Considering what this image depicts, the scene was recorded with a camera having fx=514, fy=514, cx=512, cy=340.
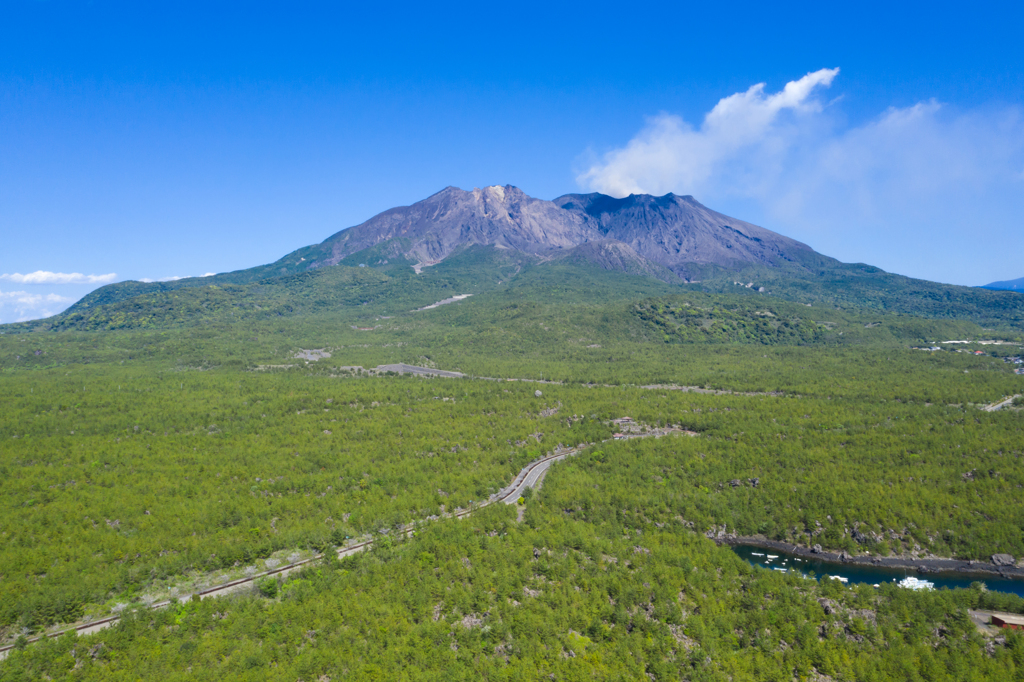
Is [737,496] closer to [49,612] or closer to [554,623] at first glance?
[554,623]

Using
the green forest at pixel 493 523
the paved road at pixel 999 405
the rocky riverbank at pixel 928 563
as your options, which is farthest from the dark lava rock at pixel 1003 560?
the paved road at pixel 999 405

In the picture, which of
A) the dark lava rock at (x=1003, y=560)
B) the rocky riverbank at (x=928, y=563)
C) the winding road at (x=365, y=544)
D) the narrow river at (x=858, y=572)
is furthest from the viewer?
the dark lava rock at (x=1003, y=560)

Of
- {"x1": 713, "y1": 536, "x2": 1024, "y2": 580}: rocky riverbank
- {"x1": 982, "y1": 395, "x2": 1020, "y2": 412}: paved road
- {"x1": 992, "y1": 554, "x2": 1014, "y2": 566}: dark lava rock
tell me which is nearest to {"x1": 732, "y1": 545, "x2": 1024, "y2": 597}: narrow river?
{"x1": 713, "y1": 536, "x2": 1024, "y2": 580}: rocky riverbank

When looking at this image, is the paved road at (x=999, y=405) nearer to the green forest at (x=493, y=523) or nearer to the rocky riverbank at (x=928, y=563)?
the green forest at (x=493, y=523)

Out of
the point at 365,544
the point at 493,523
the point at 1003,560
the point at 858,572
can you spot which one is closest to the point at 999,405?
the point at 1003,560

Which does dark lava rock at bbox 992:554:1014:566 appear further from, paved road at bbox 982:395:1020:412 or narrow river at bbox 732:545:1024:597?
paved road at bbox 982:395:1020:412

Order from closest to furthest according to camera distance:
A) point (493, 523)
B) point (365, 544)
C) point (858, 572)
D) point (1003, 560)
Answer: point (365, 544) → point (1003, 560) → point (858, 572) → point (493, 523)

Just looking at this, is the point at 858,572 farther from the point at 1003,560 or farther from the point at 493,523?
the point at 493,523
